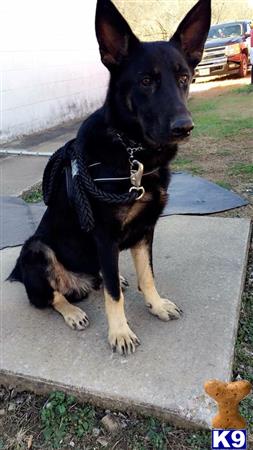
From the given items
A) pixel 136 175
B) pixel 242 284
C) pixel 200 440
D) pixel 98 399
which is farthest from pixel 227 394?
pixel 242 284

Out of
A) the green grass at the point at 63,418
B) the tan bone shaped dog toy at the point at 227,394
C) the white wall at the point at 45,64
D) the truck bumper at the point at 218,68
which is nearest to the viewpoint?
the tan bone shaped dog toy at the point at 227,394

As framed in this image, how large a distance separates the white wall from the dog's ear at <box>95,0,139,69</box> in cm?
641

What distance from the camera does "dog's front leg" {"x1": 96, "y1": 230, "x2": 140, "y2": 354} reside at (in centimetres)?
211

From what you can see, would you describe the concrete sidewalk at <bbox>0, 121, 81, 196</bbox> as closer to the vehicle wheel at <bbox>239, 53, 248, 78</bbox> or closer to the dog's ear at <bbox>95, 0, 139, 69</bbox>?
the dog's ear at <bbox>95, 0, 139, 69</bbox>

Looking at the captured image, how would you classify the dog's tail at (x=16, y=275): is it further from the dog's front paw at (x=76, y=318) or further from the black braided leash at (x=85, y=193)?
the black braided leash at (x=85, y=193)

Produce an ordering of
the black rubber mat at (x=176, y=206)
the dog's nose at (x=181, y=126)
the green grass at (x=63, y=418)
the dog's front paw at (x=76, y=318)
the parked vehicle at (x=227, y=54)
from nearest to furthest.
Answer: the dog's nose at (x=181, y=126) < the green grass at (x=63, y=418) < the dog's front paw at (x=76, y=318) < the black rubber mat at (x=176, y=206) < the parked vehicle at (x=227, y=54)

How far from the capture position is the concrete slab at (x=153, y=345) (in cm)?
193

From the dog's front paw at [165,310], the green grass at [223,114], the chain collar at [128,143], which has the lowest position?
the green grass at [223,114]

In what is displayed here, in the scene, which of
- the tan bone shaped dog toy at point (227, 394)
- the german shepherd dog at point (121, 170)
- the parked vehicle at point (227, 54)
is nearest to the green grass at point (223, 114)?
the parked vehicle at point (227, 54)

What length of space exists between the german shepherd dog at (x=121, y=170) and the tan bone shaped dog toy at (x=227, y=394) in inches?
34.6

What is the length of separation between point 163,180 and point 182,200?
2.02 meters

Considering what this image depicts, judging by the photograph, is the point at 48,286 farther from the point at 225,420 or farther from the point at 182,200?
the point at 182,200

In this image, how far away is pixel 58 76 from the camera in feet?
33.2

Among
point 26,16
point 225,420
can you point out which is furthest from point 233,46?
point 225,420
